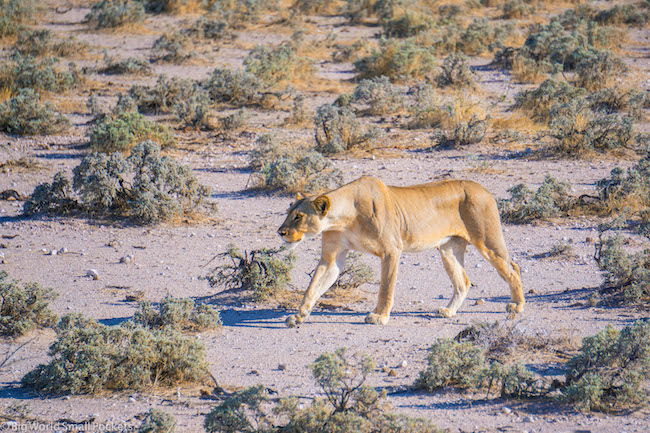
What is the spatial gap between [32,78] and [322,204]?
14499 millimetres

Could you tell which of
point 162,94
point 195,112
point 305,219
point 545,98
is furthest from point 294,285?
point 162,94

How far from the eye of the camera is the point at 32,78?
64.5 ft

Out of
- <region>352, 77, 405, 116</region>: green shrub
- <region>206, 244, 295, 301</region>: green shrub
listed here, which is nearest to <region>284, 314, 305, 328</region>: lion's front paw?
<region>206, 244, 295, 301</region>: green shrub

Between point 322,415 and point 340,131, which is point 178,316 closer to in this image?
point 322,415

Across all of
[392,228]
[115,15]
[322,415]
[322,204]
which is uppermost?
[115,15]

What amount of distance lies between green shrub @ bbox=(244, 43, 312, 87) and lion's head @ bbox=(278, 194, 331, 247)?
1242cm

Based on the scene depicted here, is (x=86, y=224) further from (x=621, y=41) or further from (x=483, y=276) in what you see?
(x=621, y=41)

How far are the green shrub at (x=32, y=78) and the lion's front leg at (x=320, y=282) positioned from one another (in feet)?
45.9

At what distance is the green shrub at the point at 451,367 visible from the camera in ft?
21.5

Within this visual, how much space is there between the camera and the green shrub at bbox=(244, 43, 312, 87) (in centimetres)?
→ 2059

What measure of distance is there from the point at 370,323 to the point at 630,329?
2.69 m

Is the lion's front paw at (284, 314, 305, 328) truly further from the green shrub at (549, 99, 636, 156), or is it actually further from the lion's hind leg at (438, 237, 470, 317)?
the green shrub at (549, 99, 636, 156)

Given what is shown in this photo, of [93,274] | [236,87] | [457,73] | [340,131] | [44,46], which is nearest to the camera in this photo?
[93,274]

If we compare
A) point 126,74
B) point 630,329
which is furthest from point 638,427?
point 126,74
